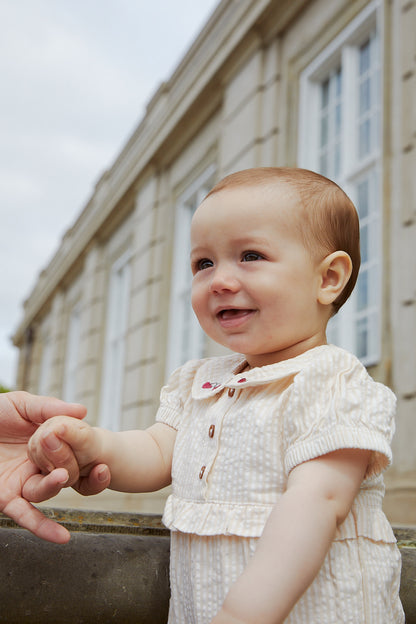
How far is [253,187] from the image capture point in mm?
1628

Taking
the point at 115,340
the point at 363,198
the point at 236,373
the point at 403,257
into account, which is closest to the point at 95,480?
the point at 236,373

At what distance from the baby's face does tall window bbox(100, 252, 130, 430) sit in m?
11.8

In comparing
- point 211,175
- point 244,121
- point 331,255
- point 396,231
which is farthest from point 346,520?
point 211,175

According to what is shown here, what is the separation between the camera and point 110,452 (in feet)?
5.29

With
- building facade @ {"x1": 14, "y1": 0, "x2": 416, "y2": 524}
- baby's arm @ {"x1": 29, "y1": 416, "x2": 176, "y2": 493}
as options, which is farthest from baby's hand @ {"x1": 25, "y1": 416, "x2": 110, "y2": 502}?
building facade @ {"x1": 14, "y1": 0, "x2": 416, "y2": 524}

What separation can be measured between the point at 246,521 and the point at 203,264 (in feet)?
1.95

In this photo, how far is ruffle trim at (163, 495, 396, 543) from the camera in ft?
4.67

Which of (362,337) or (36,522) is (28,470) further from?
(362,337)

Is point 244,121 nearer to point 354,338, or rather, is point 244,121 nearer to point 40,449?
point 354,338

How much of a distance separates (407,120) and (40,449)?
4.76 m

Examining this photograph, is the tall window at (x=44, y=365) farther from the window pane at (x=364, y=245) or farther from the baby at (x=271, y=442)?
the baby at (x=271, y=442)

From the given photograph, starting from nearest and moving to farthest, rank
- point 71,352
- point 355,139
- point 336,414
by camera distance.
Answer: point 336,414 < point 355,139 < point 71,352

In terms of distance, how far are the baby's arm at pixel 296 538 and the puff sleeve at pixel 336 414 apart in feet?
0.10

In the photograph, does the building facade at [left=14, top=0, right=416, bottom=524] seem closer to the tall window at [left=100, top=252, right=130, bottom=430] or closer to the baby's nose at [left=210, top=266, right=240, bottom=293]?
the tall window at [left=100, top=252, right=130, bottom=430]
